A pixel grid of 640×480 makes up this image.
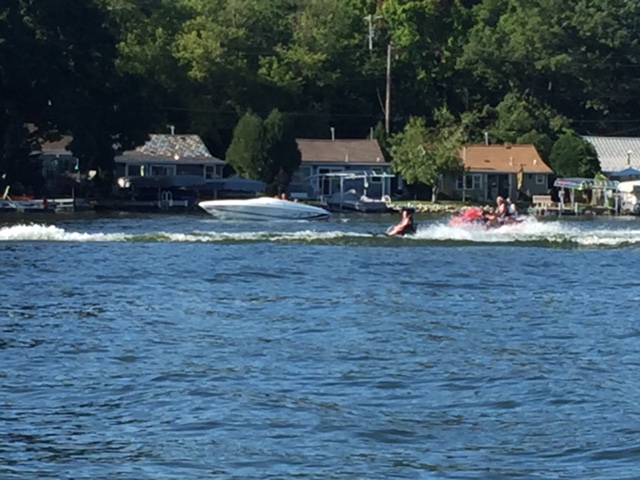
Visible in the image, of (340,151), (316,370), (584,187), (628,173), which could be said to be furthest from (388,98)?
(316,370)

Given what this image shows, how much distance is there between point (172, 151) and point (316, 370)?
7047 cm

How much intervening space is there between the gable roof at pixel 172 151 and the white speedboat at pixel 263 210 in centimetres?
2263

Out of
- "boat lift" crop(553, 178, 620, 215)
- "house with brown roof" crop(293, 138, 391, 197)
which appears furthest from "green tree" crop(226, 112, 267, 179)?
"boat lift" crop(553, 178, 620, 215)

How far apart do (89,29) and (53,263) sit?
42.7 metres

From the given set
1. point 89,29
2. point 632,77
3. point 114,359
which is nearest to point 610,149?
point 632,77

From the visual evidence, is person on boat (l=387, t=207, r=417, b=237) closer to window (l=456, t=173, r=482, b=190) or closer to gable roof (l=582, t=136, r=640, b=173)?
window (l=456, t=173, r=482, b=190)

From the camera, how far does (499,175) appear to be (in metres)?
95.6

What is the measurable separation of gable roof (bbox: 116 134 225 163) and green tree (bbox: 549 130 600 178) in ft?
72.3

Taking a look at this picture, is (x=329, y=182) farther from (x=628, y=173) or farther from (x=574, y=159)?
(x=628, y=173)

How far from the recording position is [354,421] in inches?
707

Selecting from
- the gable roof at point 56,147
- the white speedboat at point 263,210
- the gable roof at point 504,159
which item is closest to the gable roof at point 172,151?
the gable roof at point 56,147

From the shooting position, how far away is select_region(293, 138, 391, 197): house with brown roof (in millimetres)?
92750

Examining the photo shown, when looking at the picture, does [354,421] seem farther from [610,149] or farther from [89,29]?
[610,149]

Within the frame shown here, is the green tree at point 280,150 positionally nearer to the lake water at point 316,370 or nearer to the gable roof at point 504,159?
the gable roof at point 504,159
